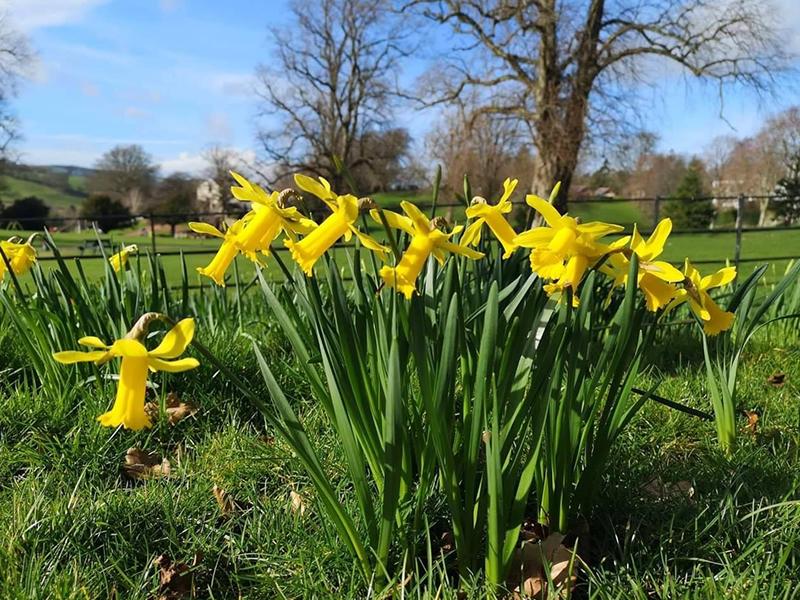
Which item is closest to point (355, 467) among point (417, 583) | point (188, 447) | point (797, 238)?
point (417, 583)

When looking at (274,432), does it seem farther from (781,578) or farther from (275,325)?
(781,578)

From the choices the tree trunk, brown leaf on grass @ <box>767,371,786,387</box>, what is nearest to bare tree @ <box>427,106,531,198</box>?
the tree trunk

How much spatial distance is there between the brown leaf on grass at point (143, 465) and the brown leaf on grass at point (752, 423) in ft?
5.46

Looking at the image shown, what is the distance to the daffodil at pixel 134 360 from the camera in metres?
0.82

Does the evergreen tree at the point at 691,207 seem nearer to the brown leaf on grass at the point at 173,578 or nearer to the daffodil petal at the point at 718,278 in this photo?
the daffodil petal at the point at 718,278

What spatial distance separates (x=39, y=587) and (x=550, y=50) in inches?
502

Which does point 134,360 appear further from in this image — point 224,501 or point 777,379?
point 777,379

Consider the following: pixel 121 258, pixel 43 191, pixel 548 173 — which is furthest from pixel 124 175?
pixel 121 258

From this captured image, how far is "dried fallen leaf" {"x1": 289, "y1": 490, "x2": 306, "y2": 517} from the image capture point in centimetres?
133

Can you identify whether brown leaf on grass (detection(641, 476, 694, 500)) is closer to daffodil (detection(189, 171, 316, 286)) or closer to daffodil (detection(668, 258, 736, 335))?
daffodil (detection(668, 258, 736, 335))

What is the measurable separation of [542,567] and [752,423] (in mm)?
1112

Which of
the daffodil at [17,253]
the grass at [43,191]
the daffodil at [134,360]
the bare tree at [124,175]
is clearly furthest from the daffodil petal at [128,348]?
the grass at [43,191]

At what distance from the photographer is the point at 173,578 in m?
1.18

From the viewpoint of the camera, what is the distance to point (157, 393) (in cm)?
188
